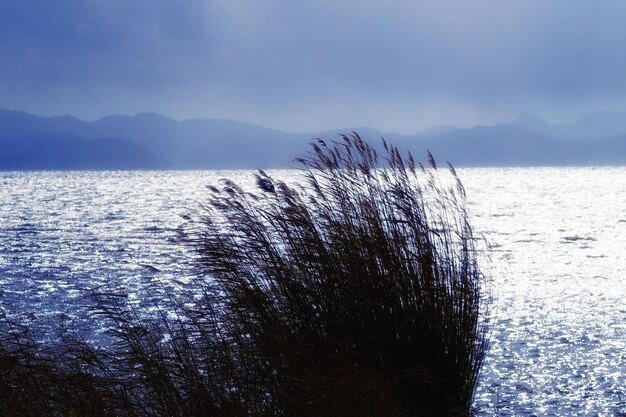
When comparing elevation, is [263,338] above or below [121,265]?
above

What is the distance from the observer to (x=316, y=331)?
23.8ft

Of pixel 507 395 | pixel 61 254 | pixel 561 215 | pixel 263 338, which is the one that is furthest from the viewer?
pixel 561 215

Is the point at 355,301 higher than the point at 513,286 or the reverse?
higher

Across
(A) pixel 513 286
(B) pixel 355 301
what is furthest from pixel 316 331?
(A) pixel 513 286

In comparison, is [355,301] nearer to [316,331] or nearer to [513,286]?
[316,331]

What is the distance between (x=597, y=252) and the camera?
119ft

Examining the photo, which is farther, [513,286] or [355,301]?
[513,286]

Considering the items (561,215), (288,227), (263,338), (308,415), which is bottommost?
(561,215)

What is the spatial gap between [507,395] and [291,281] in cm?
627

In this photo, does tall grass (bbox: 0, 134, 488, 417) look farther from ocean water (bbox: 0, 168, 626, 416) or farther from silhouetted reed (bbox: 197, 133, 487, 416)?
ocean water (bbox: 0, 168, 626, 416)

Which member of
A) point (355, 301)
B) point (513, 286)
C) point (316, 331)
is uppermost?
point (355, 301)

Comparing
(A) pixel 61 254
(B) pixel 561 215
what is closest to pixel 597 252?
(A) pixel 61 254

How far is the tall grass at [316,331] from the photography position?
637 centimetres

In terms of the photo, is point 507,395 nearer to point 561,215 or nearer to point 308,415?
point 308,415
